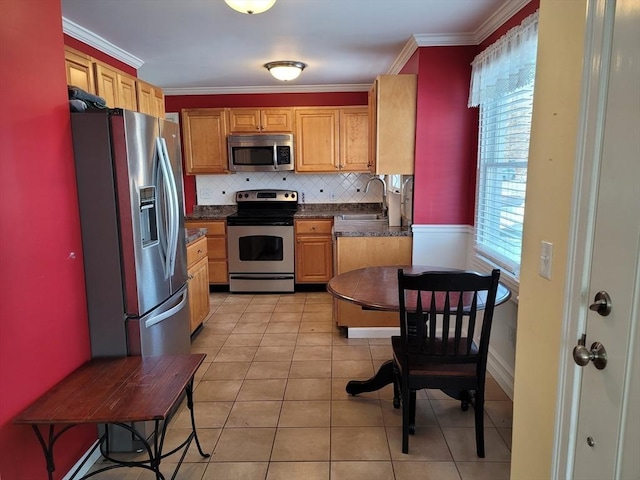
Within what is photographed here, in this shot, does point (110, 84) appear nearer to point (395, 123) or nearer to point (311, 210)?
point (395, 123)

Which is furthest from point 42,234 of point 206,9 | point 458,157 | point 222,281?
point 222,281

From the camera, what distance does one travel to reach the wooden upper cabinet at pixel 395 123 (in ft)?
11.1

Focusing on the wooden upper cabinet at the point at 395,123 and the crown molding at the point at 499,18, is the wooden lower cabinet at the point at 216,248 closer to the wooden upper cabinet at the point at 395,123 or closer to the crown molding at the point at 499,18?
the wooden upper cabinet at the point at 395,123

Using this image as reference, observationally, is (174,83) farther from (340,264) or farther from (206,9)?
(340,264)

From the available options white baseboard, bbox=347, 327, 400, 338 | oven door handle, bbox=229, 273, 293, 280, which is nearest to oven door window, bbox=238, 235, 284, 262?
oven door handle, bbox=229, 273, 293, 280

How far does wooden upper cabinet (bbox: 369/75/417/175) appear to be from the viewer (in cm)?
338

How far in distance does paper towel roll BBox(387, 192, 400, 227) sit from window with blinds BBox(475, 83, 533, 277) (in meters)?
0.84

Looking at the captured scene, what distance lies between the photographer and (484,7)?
2.67 meters

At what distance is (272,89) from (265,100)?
0.16 m

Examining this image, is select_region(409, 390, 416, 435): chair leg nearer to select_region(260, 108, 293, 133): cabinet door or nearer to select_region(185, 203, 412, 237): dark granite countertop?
select_region(185, 203, 412, 237): dark granite countertop

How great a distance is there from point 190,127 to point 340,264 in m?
2.73

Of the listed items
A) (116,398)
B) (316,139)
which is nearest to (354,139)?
(316,139)

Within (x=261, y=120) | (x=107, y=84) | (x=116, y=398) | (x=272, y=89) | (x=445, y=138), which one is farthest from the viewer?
(x=272, y=89)

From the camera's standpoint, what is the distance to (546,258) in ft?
4.46
